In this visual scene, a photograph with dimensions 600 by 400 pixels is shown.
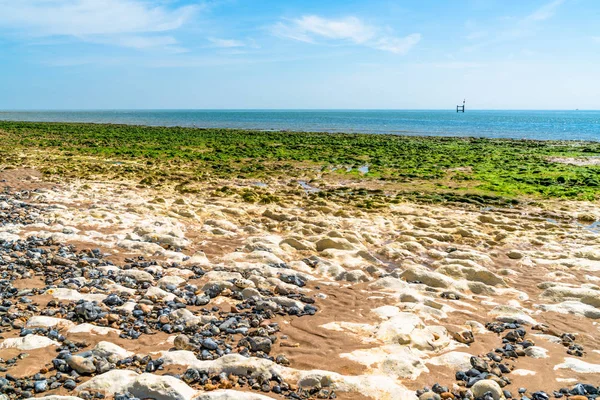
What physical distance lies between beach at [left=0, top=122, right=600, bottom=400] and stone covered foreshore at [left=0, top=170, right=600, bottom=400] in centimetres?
3

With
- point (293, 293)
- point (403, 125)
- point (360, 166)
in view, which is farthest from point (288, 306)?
point (403, 125)

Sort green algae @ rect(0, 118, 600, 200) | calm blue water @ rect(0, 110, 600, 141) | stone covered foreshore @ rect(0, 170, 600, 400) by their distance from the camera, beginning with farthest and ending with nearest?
calm blue water @ rect(0, 110, 600, 141) → green algae @ rect(0, 118, 600, 200) → stone covered foreshore @ rect(0, 170, 600, 400)

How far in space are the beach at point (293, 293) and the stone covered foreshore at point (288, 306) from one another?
0.03 meters

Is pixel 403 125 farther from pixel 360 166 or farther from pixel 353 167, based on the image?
pixel 353 167

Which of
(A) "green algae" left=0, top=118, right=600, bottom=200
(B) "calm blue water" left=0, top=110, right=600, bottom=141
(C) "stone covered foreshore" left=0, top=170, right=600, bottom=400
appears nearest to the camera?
(C) "stone covered foreshore" left=0, top=170, right=600, bottom=400

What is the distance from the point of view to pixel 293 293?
745 cm

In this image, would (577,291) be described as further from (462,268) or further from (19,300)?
(19,300)

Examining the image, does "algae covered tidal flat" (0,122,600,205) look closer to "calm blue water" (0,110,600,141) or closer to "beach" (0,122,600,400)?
"beach" (0,122,600,400)

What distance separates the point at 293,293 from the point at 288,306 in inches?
23.3

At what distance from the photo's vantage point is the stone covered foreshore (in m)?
4.80

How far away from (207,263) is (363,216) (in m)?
6.04

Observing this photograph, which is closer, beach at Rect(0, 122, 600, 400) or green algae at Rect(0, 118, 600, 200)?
beach at Rect(0, 122, 600, 400)

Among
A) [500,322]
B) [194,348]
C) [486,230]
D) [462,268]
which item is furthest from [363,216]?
[194,348]

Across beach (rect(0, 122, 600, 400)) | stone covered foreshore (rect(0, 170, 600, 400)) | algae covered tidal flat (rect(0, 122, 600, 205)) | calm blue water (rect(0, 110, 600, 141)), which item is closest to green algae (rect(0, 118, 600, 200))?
algae covered tidal flat (rect(0, 122, 600, 205))
